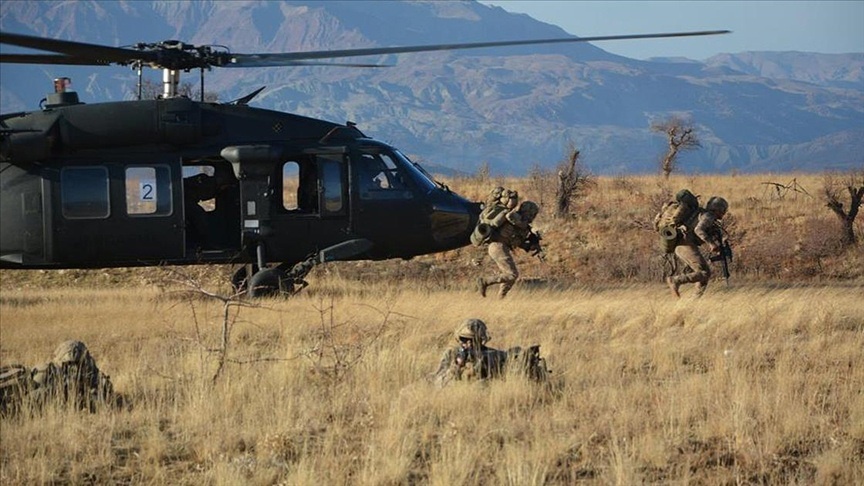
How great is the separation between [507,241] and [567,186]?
10.5 metres

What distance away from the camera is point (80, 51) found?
12445 millimetres

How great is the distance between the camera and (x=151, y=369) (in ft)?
37.2

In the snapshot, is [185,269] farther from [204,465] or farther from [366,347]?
[204,465]

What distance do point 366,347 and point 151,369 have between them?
6.56 feet

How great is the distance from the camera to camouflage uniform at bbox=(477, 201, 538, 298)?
16938mm

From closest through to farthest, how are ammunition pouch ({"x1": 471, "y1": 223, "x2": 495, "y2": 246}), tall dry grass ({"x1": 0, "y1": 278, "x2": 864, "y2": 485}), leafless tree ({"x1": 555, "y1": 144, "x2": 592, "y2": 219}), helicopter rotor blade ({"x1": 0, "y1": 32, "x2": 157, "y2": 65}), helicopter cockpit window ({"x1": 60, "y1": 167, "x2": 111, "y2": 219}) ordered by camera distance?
tall dry grass ({"x1": 0, "y1": 278, "x2": 864, "y2": 485}), helicopter rotor blade ({"x1": 0, "y1": 32, "x2": 157, "y2": 65}), helicopter cockpit window ({"x1": 60, "y1": 167, "x2": 111, "y2": 219}), ammunition pouch ({"x1": 471, "y1": 223, "x2": 495, "y2": 246}), leafless tree ({"x1": 555, "y1": 144, "x2": 592, "y2": 219})

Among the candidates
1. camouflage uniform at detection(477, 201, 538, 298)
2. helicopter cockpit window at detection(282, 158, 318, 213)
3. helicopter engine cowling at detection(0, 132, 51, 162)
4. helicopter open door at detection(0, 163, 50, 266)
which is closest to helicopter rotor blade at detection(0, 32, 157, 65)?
helicopter engine cowling at detection(0, 132, 51, 162)

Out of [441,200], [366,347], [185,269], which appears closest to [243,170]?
[441,200]

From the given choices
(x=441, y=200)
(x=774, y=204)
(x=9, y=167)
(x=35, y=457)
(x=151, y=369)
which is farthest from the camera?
(x=774, y=204)

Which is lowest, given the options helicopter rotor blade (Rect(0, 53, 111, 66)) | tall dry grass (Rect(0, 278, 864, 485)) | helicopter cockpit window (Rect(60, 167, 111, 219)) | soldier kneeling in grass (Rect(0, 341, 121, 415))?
tall dry grass (Rect(0, 278, 864, 485))

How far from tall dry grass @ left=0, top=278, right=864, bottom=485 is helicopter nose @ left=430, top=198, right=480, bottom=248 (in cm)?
234

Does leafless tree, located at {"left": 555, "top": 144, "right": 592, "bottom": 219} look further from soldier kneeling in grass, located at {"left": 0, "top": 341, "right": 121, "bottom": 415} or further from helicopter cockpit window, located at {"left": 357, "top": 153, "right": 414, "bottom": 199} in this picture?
soldier kneeling in grass, located at {"left": 0, "top": 341, "right": 121, "bottom": 415}

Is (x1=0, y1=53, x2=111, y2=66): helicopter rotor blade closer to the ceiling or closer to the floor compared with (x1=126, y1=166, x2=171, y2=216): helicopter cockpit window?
closer to the ceiling

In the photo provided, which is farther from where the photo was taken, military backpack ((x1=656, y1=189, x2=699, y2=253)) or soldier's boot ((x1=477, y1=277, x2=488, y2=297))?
soldier's boot ((x1=477, y1=277, x2=488, y2=297))
